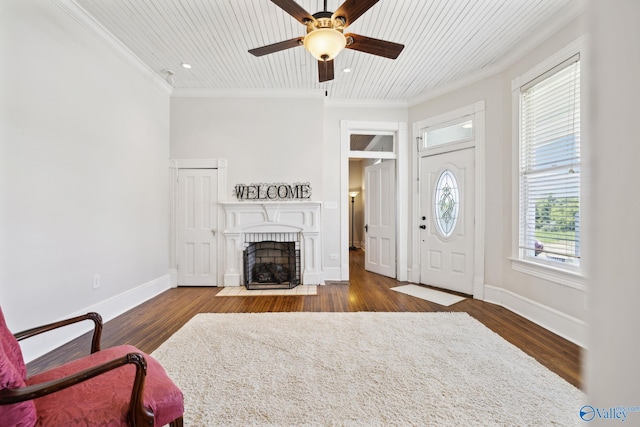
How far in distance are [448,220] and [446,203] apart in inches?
10.1

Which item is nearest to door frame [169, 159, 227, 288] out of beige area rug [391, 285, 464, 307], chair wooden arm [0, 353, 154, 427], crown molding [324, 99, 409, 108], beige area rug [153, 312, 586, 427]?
beige area rug [153, 312, 586, 427]

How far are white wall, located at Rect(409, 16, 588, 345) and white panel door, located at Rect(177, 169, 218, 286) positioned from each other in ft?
12.8

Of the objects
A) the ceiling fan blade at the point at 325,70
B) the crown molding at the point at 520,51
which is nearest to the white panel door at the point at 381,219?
the crown molding at the point at 520,51

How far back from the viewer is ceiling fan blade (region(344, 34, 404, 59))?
2.20 m

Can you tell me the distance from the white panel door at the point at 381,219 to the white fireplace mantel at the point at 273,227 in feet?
4.17

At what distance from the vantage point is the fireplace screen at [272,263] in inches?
161

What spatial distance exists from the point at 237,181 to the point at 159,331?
7.51ft

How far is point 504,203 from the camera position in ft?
10.7

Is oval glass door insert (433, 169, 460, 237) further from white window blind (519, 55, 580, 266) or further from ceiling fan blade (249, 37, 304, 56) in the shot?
ceiling fan blade (249, 37, 304, 56)

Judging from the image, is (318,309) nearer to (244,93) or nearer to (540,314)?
(540,314)

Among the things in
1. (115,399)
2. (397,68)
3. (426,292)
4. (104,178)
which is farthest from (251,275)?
(397,68)

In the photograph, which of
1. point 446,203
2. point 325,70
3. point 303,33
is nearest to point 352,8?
point 325,70

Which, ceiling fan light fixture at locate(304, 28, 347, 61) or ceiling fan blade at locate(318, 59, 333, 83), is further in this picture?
ceiling fan blade at locate(318, 59, 333, 83)

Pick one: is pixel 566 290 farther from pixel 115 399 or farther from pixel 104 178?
pixel 104 178
